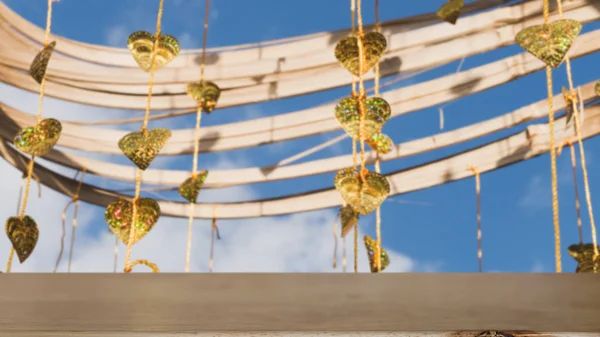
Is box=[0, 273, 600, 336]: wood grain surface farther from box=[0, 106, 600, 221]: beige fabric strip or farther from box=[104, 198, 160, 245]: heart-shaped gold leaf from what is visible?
box=[0, 106, 600, 221]: beige fabric strip

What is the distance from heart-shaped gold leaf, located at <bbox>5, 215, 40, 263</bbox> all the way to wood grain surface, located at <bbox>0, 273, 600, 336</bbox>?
0.74 meters

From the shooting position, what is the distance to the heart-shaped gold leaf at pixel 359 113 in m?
1.26

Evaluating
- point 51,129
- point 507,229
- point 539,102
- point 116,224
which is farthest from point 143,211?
point 507,229

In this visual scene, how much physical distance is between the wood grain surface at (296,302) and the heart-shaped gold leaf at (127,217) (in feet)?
1.93

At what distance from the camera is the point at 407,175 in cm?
337

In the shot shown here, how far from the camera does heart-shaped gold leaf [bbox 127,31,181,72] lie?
4.52ft

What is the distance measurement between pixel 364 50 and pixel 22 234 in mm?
744

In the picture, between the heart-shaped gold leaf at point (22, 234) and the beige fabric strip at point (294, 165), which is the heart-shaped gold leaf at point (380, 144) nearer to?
the heart-shaped gold leaf at point (22, 234)

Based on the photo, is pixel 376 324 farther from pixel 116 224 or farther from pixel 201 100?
pixel 201 100

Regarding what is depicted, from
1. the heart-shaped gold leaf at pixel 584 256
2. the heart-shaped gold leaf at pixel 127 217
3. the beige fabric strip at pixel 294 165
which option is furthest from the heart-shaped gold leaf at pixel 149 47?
the beige fabric strip at pixel 294 165

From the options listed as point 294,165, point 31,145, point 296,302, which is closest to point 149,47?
point 31,145

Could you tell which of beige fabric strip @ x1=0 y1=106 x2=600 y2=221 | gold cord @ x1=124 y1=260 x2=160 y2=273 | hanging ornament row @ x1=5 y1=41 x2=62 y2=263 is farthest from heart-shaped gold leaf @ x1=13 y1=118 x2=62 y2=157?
beige fabric strip @ x1=0 y1=106 x2=600 y2=221

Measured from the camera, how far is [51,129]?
1.37 metres

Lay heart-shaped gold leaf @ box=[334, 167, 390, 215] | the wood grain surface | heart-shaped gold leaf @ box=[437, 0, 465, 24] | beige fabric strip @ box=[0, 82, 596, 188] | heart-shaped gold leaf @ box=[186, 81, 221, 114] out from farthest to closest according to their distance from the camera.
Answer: beige fabric strip @ box=[0, 82, 596, 188]
heart-shaped gold leaf @ box=[186, 81, 221, 114]
heart-shaped gold leaf @ box=[334, 167, 390, 215]
heart-shaped gold leaf @ box=[437, 0, 465, 24]
the wood grain surface
